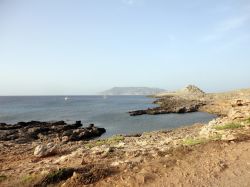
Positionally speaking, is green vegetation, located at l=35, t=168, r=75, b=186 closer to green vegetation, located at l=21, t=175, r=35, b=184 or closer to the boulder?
green vegetation, located at l=21, t=175, r=35, b=184

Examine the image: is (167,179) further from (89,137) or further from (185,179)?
(89,137)

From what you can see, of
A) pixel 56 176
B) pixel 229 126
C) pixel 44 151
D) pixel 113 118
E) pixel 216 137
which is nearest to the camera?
pixel 56 176

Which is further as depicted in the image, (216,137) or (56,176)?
(216,137)

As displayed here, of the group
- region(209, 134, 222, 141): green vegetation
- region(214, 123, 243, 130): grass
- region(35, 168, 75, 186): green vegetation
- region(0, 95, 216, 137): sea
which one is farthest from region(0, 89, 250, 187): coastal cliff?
region(0, 95, 216, 137): sea

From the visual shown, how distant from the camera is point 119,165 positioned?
1181cm

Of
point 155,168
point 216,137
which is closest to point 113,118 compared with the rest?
point 216,137

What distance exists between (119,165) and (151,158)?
1673 mm

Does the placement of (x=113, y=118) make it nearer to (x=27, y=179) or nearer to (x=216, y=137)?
(x=216, y=137)

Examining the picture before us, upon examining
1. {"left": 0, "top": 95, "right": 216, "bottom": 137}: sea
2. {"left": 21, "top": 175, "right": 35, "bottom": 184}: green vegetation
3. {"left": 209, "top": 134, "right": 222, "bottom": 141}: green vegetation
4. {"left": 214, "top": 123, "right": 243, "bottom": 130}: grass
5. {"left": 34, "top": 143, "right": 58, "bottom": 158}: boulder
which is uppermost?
{"left": 214, "top": 123, "right": 243, "bottom": 130}: grass

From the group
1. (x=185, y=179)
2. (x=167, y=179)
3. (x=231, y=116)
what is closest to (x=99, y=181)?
(x=167, y=179)

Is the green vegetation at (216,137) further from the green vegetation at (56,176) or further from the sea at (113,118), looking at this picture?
the sea at (113,118)

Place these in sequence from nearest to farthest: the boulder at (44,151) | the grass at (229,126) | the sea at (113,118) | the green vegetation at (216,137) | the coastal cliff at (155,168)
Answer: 1. the coastal cliff at (155,168)
2. the green vegetation at (216,137)
3. the boulder at (44,151)
4. the grass at (229,126)
5. the sea at (113,118)

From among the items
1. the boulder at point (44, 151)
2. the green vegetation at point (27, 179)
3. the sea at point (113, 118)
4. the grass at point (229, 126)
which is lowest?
the sea at point (113, 118)

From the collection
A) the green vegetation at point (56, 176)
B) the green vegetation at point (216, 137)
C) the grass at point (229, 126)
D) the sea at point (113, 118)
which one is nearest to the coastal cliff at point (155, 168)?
the green vegetation at point (56, 176)
